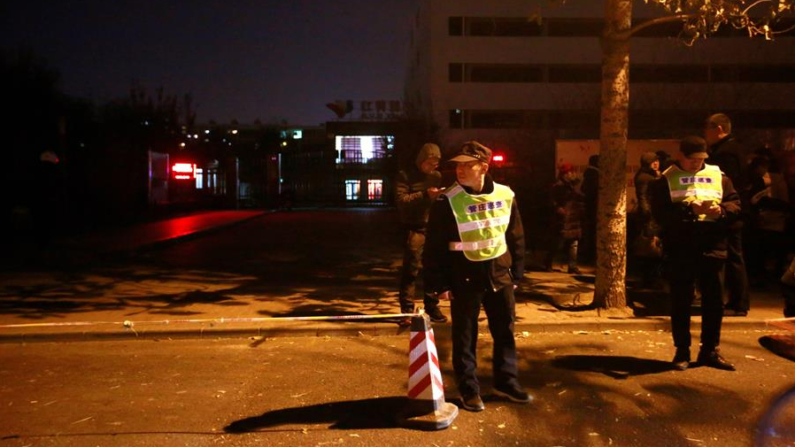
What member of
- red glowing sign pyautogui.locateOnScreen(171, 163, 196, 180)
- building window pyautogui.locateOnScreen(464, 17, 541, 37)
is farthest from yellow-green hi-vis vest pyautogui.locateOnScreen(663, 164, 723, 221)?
building window pyautogui.locateOnScreen(464, 17, 541, 37)

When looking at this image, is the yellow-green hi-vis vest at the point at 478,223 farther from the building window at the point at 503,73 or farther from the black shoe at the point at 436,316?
the building window at the point at 503,73

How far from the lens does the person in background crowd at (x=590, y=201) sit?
12.5 meters

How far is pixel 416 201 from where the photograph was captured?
7.88 metres

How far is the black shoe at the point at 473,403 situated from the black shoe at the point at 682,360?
213cm

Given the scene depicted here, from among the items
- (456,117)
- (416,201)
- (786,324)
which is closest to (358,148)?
(456,117)

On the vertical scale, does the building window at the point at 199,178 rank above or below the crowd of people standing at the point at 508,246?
above

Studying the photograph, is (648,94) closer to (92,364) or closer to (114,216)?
(114,216)

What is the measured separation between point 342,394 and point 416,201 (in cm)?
257

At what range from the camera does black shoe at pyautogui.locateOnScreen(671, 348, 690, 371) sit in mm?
6535

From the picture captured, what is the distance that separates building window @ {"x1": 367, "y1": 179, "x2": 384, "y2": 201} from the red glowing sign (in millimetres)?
26406

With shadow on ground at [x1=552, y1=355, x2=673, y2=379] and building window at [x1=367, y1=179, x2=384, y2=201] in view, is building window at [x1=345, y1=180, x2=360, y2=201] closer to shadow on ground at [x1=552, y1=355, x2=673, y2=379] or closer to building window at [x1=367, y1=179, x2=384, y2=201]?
building window at [x1=367, y1=179, x2=384, y2=201]

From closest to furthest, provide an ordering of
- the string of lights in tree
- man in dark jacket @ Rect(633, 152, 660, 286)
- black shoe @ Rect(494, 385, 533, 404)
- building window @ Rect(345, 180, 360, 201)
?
black shoe @ Rect(494, 385, 533, 404), the string of lights in tree, man in dark jacket @ Rect(633, 152, 660, 286), building window @ Rect(345, 180, 360, 201)

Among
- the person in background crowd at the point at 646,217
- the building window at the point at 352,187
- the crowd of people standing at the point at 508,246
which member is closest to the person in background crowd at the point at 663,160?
the person in background crowd at the point at 646,217

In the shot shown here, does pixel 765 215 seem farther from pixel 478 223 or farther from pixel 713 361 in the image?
pixel 478 223
